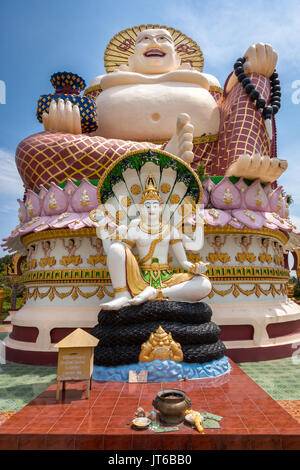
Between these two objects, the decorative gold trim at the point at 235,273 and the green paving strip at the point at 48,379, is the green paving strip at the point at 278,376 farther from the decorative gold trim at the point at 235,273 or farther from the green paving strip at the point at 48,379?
the decorative gold trim at the point at 235,273

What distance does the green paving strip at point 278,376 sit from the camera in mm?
4832

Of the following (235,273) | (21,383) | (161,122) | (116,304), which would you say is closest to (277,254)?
(235,273)

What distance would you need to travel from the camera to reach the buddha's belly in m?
9.21

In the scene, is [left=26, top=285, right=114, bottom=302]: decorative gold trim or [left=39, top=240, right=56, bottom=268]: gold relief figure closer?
[left=26, top=285, right=114, bottom=302]: decorative gold trim

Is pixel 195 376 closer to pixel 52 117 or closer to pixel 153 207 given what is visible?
pixel 153 207

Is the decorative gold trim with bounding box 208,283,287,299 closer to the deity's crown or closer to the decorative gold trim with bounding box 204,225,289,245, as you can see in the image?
the decorative gold trim with bounding box 204,225,289,245

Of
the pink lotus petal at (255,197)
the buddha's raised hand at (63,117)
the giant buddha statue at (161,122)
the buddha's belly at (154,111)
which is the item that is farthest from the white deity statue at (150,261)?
the buddha's belly at (154,111)

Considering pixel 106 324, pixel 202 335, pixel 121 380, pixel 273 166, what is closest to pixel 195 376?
pixel 202 335

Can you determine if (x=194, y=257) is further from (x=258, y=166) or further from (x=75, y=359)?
(x=75, y=359)

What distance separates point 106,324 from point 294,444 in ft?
9.44

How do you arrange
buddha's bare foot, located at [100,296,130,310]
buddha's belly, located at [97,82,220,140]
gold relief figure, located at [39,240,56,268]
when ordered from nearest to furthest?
buddha's bare foot, located at [100,296,130,310] → gold relief figure, located at [39,240,56,268] → buddha's belly, located at [97,82,220,140]

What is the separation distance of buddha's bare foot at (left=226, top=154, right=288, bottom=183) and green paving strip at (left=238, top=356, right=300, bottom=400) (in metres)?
A: 3.73

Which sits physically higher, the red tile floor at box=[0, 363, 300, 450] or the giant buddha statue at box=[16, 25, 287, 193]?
the giant buddha statue at box=[16, 25, 287, 193]

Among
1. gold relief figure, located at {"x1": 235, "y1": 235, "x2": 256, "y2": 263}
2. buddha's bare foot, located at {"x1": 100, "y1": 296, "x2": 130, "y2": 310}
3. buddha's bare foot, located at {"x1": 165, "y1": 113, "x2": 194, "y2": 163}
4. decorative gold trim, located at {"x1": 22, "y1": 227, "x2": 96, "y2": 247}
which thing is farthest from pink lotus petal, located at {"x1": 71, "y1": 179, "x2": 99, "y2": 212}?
gold relief figure, located at {"x1": 235, "y1": 235, "x2": 256, "y2": 263}
